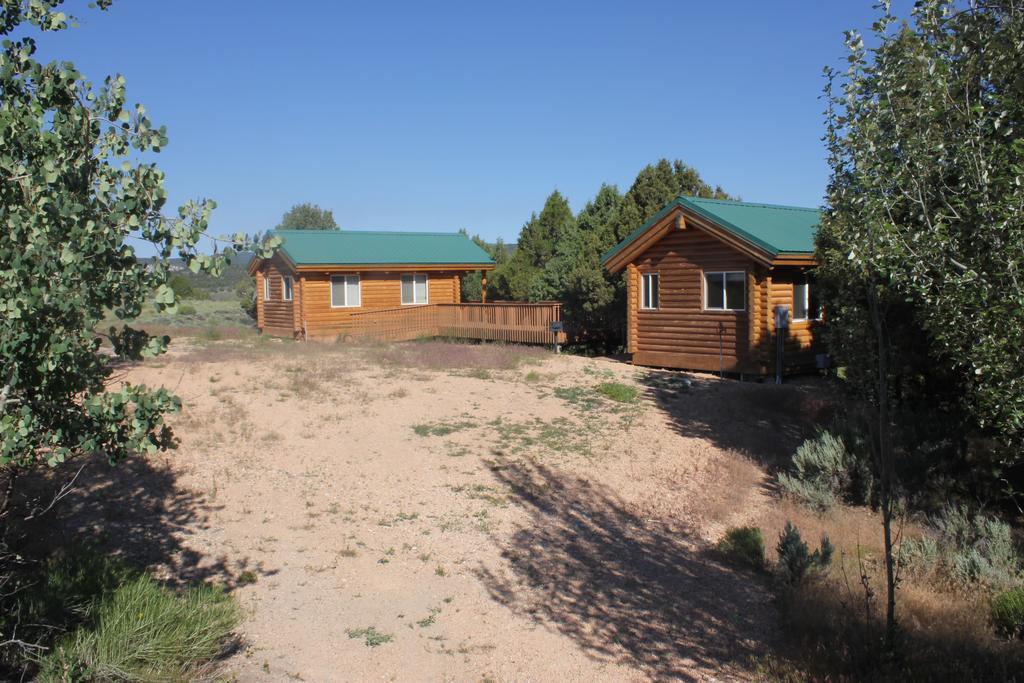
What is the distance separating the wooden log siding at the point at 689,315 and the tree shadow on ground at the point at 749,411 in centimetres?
116

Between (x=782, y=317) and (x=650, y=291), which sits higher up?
(x=650, y=291)

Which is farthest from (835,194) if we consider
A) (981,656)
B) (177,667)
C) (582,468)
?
(582,468)

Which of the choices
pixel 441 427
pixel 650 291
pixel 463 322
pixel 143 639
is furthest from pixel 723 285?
pixel 143 639

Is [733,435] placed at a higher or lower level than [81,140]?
lower

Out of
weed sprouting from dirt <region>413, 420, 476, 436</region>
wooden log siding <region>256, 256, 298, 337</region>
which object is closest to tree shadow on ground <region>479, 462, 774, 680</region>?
weed sprouting from dirt <region>413, 420, 476, 436</region>

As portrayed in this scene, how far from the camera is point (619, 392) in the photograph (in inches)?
666

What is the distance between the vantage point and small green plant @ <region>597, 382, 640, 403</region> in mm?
16719

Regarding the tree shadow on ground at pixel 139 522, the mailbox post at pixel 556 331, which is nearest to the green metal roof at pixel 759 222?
the mailbox post at pixel 556 331

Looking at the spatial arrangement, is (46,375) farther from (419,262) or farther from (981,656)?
(419,262)

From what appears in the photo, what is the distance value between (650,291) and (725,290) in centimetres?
238

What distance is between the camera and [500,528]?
9438 mm

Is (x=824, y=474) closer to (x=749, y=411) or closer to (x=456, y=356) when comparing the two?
(x=749, y=411)

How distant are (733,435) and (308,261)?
18346mm

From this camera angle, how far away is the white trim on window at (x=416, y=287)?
3070 cm
